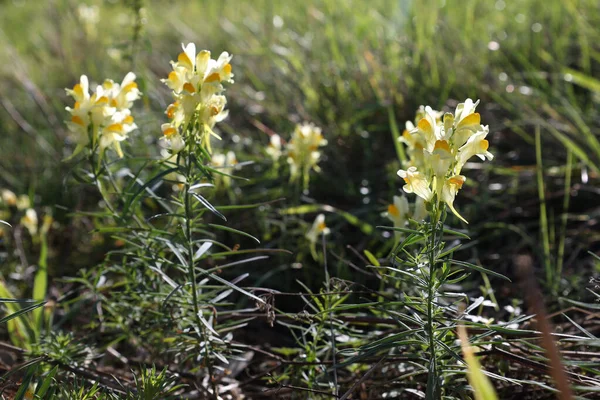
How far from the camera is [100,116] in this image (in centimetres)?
147

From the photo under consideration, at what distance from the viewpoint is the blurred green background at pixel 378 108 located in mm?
2238

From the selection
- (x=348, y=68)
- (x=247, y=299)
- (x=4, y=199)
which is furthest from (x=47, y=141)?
(x=247, y=299)

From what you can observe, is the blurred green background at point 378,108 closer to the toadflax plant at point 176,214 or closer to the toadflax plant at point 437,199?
the toadflax plant at point 176,214

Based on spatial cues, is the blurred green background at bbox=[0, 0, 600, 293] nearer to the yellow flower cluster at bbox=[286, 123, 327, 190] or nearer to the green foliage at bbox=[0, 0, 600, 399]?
the green foliage at bbox=[0, 0, 600, 399]

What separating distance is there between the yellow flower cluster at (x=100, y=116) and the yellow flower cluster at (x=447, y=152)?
2.35ft

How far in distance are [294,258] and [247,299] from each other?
0.70ft

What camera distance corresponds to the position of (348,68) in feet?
9.91

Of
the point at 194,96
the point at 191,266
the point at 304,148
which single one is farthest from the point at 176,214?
the point at 304,148

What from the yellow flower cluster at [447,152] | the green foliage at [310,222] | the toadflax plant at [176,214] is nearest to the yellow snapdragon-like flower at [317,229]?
the green foliage at [310,222]

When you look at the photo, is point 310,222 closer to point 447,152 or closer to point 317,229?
point 317,229

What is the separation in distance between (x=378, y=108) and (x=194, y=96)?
1495 mm

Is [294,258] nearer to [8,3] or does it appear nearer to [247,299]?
[247,299]

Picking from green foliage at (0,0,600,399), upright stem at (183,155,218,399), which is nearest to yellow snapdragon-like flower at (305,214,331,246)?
green foliage at (0,0,600,399)

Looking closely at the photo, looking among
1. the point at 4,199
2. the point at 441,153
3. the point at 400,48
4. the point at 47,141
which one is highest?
the point at 400,48
